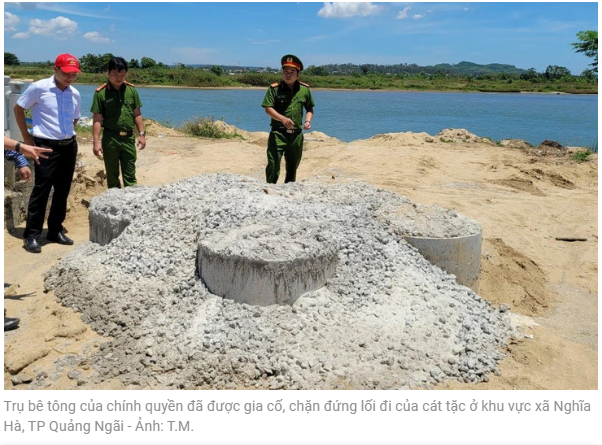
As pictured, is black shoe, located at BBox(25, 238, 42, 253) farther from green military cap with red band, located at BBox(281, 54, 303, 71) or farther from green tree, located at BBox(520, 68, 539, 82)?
green tree, located at BBox(520, 68, 539, 82)

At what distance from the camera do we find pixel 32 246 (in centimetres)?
498

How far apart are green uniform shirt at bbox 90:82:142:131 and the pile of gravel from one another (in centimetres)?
79

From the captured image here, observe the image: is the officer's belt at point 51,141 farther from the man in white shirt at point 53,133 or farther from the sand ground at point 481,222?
the sand ground at point 481,222

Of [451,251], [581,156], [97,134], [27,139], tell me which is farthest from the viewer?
[581,156]

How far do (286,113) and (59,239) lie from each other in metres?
2.47

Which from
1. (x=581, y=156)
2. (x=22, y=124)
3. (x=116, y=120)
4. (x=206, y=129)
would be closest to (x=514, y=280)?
(x=116, y=120)

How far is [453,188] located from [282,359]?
6186 mm

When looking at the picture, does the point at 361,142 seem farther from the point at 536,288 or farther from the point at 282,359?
the point at 282,359

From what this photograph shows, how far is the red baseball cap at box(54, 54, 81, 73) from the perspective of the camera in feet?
15.2

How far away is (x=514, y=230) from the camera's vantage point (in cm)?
661

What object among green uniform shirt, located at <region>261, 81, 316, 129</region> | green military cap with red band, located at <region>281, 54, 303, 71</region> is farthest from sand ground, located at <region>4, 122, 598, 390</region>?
green military cap with red band, located at <region>281, 54, 303, 71</region>

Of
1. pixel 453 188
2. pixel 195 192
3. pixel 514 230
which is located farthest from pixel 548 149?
pixel 195 192

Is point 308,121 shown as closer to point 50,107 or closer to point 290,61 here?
point 290,61

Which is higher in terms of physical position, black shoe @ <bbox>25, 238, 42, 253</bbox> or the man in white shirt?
the man in white shirt
